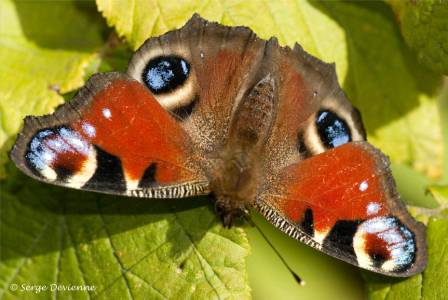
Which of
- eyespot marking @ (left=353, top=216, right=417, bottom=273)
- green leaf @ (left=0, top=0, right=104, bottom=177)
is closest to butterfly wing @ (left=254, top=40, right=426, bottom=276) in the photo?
eyespot marking @ (left=353, top=216, right=417, bottom=273)

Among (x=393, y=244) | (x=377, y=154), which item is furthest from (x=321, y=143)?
(x=393, y=244)

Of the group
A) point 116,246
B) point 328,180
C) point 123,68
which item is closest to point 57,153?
point 116,246

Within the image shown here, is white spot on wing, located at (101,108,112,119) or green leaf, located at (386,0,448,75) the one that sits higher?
white spot on wing, located at (101,108,112,119)

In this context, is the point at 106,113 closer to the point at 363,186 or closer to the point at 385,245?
the point at 363,186

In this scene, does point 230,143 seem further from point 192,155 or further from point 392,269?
point 392,269

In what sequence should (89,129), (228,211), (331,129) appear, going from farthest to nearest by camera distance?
1. (331,129)
2. (228,211)
3. (89,129)

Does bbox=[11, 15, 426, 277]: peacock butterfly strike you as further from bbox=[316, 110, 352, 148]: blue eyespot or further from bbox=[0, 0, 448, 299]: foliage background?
bbox=[0, 0, 448, 299]: foliage background
